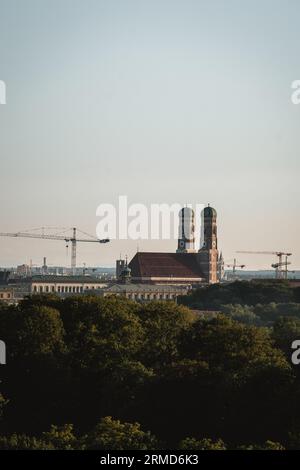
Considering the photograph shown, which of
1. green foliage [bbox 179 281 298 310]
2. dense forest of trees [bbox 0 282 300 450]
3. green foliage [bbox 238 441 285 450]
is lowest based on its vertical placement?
green foliage [bbox 238 441 285 450]

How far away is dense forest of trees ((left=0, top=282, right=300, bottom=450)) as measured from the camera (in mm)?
55719

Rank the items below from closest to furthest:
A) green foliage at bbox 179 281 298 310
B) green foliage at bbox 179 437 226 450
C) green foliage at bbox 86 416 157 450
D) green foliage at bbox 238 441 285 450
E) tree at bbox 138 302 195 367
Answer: green foliage at bbox 179 437 226 450 < green foliage at bbox 238 441 285 450 < green foliage at bbox 86 416 157 450 < tree at bbox 138 302 195 367 < green foliage at bbox 179 281 298 310

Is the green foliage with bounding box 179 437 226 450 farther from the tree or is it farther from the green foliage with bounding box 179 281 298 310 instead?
the green foliage with bounding box 179 281 298 310

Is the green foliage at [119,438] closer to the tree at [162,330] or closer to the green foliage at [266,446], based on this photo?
the green foliage at [266,446]

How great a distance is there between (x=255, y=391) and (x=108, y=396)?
7.49 m

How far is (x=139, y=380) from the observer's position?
6381 centimetres

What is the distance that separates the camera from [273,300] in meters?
164

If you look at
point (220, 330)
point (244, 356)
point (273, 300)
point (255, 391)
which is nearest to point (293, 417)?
point (255, 391)

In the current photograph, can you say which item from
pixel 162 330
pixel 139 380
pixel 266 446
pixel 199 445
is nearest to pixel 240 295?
pixel 162 330

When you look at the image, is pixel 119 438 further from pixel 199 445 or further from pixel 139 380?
pixel 139 380

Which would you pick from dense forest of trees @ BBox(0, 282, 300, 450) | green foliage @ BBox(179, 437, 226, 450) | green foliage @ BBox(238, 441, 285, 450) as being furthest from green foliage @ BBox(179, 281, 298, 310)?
green foliage @ BBox(179, 437, 226, 450)
